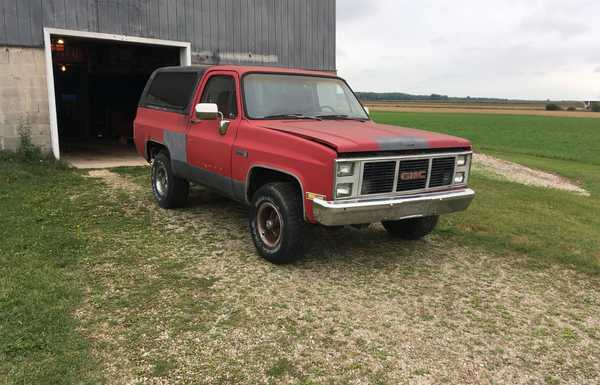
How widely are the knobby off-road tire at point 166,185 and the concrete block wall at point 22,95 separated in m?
4.76

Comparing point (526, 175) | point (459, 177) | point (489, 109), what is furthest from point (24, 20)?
point (489, 109)

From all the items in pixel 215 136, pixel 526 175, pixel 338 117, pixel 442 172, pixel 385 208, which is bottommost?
pixel 526 175

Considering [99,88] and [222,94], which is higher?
[99,88]

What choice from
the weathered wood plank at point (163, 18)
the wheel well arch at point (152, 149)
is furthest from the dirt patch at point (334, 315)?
the weathered wood plank at point (163, 18)

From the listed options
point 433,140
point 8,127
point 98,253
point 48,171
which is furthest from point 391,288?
point 8,127

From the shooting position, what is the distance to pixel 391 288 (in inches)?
186

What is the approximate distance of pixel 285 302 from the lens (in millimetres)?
4320

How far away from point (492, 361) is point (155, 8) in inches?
432

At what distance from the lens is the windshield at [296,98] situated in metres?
5.61

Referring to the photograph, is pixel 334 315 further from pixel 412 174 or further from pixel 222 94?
pixel 222 94

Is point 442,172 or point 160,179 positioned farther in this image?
point 160,179

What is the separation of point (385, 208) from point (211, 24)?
31.7ft

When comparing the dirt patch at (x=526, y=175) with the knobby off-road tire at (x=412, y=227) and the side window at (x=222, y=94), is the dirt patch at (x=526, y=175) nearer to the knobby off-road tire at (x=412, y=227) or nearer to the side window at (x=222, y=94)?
the knobby off-road tire at (x=412, y=227)

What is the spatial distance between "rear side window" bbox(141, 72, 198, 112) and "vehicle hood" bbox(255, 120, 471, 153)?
5.80 ft
